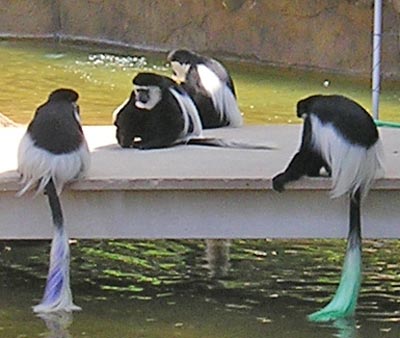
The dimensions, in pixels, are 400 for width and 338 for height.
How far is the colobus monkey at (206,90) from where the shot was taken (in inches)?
217

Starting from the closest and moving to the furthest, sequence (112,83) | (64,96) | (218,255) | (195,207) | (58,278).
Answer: (58,278), (195,207), (64,96), (218,255), (112,83)

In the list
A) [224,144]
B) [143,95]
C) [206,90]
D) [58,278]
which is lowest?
[58,278]

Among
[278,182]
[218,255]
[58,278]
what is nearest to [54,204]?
[58,278]

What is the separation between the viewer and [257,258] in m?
5.36

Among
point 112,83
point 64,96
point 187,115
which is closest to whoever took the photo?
point 64,96

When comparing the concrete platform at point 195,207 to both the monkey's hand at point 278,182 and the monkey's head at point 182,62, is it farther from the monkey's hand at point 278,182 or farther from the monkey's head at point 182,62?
the monkey's head at point 182,62

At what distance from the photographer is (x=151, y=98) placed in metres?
4.72

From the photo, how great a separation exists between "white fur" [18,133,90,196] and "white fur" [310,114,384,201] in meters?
0.79

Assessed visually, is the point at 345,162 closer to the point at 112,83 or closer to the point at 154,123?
the point at 154,123

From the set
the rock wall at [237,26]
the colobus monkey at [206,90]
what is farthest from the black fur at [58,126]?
the rock wall at [237,26]

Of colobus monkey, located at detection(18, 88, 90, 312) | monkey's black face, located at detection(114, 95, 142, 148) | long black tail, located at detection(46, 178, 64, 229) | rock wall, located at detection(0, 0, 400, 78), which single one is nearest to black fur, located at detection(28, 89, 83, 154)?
colobus monkey, located at detection(18, 88, 90, 312)

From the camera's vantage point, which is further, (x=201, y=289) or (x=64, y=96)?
(x=201, y=289)

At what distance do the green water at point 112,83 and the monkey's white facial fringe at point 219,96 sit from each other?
2648mm

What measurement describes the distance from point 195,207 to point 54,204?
48 centimetres
